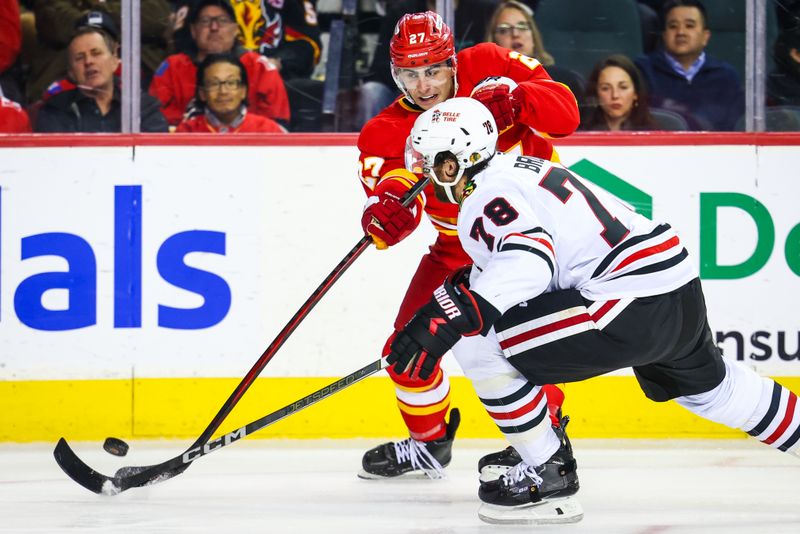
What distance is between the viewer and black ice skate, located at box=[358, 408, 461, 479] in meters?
3.33

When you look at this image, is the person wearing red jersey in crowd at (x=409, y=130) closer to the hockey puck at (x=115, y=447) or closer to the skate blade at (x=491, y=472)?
the skate blade at (x=491, y=472)

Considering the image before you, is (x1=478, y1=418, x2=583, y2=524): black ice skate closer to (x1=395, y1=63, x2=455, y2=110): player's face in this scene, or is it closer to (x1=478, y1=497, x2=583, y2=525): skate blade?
(x1=478, y1=497, x2=583, y2=525): skate blade

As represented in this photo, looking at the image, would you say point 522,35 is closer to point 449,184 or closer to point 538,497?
point 449,184

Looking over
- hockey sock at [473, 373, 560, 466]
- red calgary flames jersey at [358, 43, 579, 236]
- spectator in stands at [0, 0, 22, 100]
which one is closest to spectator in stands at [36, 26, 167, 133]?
spectator in stands at [0, 0, 22, 100]

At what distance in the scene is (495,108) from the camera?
113 inches

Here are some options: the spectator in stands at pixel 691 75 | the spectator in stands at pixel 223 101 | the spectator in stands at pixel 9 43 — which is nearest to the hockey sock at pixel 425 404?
the spectator in stands at pixel 223 101

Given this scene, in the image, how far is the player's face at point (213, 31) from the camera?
3881 mm

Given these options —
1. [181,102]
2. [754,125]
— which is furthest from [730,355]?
[181,102]

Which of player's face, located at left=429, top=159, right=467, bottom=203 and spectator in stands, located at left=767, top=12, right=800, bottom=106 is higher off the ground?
spectator in stands, located at left=767, top=12, right=800, bottom=106

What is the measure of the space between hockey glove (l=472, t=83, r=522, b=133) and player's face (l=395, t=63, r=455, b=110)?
0.51 ft

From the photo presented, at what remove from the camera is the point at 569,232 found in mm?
2605

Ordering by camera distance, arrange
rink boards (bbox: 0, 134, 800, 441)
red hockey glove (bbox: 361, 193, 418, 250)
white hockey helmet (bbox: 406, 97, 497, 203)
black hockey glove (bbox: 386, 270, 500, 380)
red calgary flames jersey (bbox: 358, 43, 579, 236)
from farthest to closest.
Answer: rink boards (bbox: 0, 134, 800, 441), red calgary flames jersey (bbox: 358, 43, 579, 236), red hockey glove (bbox: 361, 193, 418, 250), white hockey helmet (bbox: 406, 97, 497, 203), black hockey glove (bbox: 386, 270, 500, 380)

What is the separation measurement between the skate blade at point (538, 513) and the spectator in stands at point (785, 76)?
1.77 meters

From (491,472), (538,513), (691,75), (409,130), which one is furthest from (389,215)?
(691,75)
